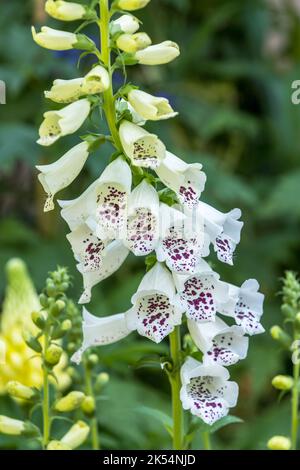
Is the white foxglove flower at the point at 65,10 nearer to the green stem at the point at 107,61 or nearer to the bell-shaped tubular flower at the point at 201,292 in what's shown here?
the green stem at the point at 107,61

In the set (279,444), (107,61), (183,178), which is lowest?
(279,444)

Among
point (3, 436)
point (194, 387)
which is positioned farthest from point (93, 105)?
point (3, 436)

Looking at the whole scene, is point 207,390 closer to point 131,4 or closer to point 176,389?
point 176,389

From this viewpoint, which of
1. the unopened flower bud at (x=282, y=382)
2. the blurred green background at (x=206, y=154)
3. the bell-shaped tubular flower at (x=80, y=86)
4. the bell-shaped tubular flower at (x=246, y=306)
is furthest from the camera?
the blurred green background at (x=206, y=154)

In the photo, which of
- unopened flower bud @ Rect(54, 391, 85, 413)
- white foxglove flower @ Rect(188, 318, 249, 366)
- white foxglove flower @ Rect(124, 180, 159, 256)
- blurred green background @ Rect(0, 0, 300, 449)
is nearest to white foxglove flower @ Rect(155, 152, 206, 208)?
white foxglove flower @ Rect(124, 180, 159, 256)

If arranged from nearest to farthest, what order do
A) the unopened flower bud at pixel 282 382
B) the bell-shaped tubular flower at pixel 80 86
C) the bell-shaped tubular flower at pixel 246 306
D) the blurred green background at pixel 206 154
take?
the bell-shaped tubular flower at pixel 80 86, the bell-shaped tubular flower at pixel 246 306, the unopened flower bud at pixel 282 382, the blurred green background at pixel 206 154

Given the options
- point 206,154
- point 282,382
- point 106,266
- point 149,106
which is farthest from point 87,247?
point 206,154

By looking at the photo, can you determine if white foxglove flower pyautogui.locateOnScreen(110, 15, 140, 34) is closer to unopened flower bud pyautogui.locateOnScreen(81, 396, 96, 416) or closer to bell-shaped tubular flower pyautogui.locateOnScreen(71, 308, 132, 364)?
bell-shaped tubular flower pyautogui.locateOnScreen(71, 308, 132, 364)

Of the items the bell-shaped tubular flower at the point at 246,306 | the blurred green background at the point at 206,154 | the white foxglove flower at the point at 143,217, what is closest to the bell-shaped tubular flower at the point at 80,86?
the white foxglove flower at the point at 143,217
